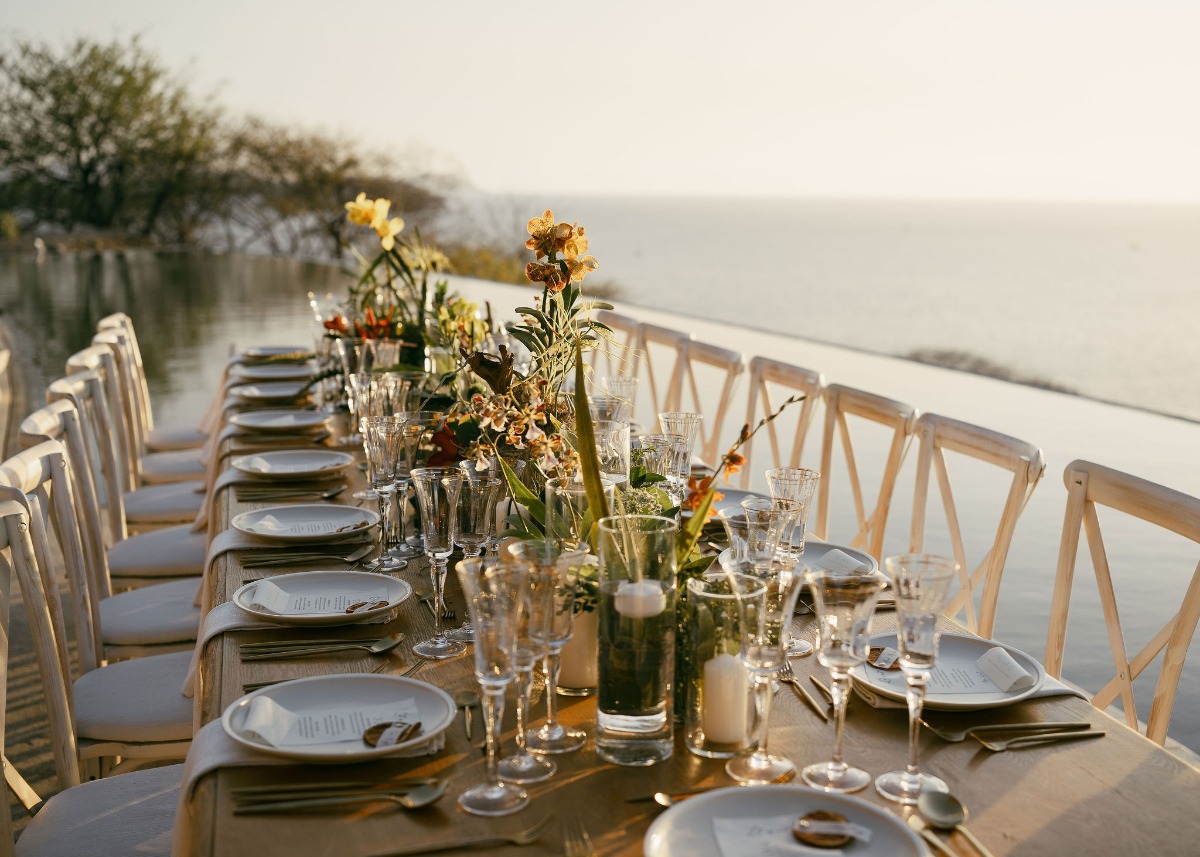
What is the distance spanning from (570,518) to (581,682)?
0.73 ft

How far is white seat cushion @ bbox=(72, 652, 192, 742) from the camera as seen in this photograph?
208cm

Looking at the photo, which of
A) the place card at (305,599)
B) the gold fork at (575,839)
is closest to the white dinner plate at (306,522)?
the place card at (305,599)

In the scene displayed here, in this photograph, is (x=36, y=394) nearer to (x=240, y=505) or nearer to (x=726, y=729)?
(x=240, y=505)

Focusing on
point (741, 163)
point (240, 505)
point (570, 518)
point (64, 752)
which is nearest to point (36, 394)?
point (240, 505)

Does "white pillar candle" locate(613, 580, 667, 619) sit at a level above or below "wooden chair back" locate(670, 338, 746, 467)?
above

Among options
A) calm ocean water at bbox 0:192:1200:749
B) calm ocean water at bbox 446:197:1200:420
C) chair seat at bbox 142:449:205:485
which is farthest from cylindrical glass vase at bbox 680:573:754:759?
calm ocean water at bbox 446:197:1200:420

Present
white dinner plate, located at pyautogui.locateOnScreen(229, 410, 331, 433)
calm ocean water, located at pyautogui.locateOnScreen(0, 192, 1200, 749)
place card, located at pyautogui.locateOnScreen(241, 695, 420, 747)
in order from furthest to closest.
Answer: calm ocean water, located at pyautogui.locateOnScreen(0, 192, 1200, 749) < white dinner plate, located at pyautogui.locateOnScreen(229, 410, 331, 433) < place card, located at pyautogui.locateOnScreen(241, 695, 420, 747)

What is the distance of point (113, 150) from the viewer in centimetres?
1645

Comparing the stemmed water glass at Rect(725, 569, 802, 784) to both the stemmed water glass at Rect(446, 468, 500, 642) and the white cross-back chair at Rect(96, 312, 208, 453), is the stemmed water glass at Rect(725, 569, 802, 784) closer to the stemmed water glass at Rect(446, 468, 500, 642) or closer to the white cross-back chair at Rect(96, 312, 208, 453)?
the stemmed water glass at Rect(446, 468, 500, 642)

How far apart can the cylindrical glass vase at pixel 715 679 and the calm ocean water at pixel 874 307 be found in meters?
2.47

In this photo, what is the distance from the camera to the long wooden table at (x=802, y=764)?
Result: 43.3 inches

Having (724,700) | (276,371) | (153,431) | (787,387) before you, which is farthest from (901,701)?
(153,431)

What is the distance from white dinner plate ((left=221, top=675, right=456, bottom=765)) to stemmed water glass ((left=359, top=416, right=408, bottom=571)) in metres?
0.56

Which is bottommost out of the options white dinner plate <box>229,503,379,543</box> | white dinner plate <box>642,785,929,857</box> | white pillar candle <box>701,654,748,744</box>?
white dinner plate <box>229,503,379,543</box>
